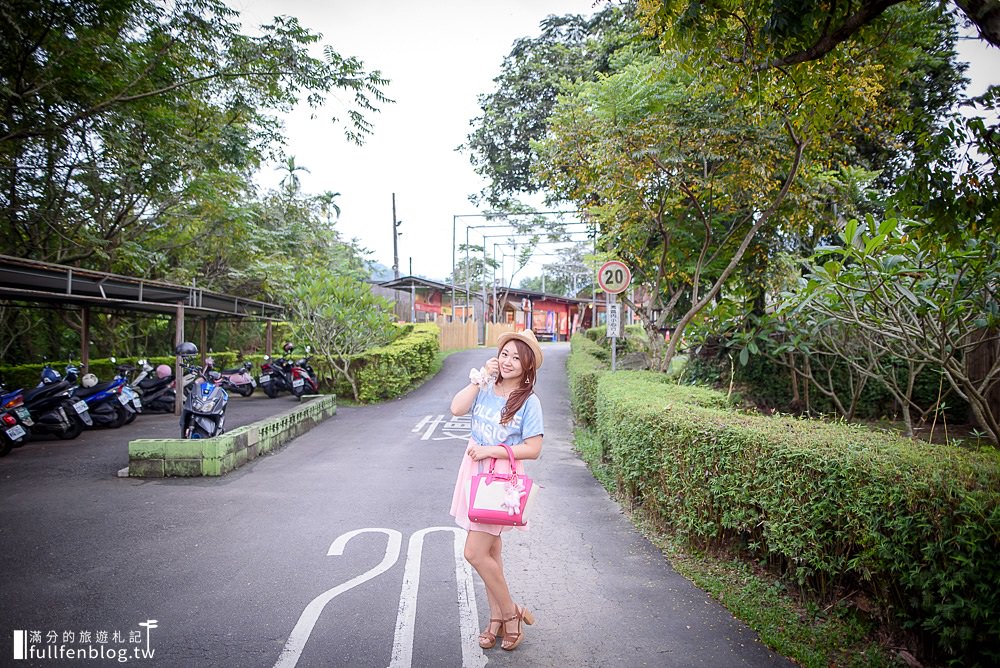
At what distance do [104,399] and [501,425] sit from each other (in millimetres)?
9900

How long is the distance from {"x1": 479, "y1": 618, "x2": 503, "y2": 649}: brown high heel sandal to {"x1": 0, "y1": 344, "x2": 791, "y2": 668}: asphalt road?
0.07 m

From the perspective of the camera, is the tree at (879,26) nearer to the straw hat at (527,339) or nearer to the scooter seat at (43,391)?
the straw hat at (527,339)

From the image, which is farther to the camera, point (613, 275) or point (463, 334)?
point (463, 334)

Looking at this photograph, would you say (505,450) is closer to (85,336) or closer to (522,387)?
(522,387)

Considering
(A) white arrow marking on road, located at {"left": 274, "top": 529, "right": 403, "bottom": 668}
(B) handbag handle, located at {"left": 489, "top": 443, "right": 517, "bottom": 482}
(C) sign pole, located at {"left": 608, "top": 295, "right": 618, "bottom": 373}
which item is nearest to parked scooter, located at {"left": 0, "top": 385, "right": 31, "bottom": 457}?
(A) white arrow marking on road, located at {"left": 274, "top": 529, "right": 403, "bottom": 668}

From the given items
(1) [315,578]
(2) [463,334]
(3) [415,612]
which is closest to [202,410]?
(1) [315,578]

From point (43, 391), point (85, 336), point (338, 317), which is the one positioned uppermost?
point (338, 317)

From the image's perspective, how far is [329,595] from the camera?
3789mm

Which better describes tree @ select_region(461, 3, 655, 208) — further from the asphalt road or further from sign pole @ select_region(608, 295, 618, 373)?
the asphalt road

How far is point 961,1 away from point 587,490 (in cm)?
540

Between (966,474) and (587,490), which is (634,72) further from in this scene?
(966,474)

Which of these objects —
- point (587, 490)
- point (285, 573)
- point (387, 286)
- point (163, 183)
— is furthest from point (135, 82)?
point (387, 286)

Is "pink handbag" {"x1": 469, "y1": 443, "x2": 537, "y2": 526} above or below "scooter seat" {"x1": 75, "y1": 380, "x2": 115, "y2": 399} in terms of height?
above

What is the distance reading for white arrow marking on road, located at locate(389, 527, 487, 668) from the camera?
3066 mm
